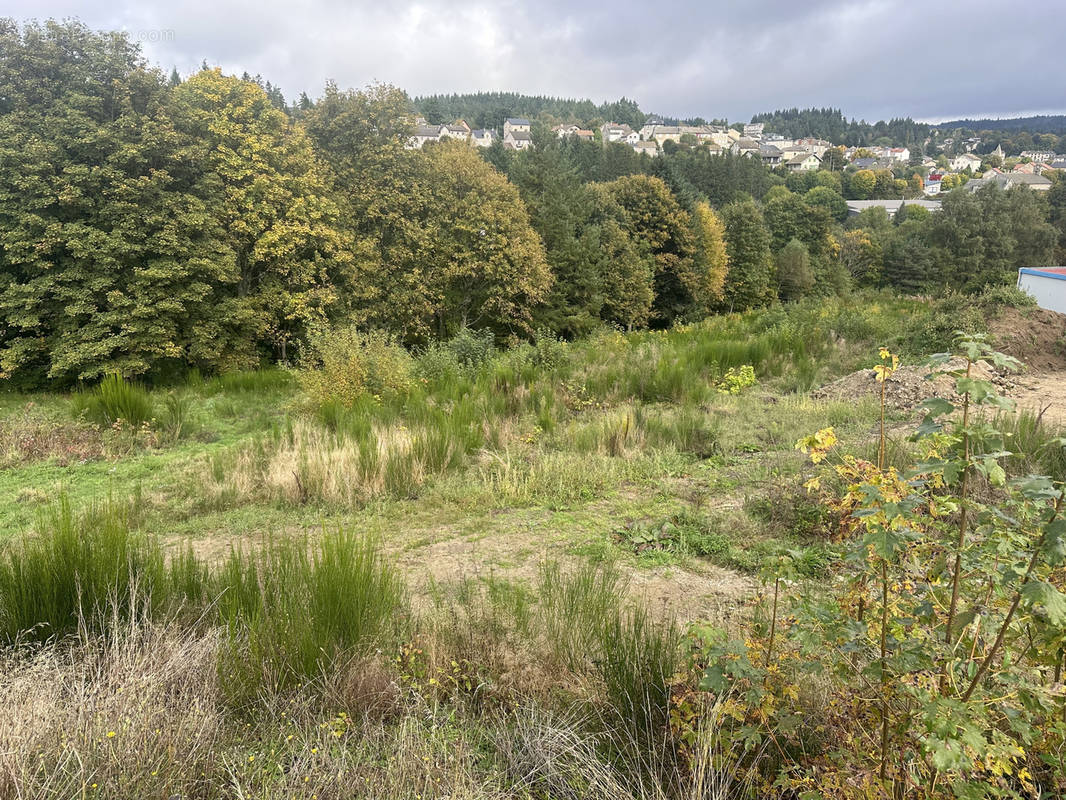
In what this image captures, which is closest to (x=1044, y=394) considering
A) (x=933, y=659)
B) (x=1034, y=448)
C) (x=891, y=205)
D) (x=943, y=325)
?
(x=943, y=325)

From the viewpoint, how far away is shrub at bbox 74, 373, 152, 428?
8.34 m

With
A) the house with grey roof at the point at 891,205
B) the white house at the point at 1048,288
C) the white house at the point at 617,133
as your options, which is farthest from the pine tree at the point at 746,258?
the white house at the point at 617,133

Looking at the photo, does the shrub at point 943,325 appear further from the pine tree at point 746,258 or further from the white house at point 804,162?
the white house at point 804,162

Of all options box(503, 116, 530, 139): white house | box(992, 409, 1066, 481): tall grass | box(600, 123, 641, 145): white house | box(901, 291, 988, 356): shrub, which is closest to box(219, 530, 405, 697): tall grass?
box(992, 409, 1066, 481): tall grass

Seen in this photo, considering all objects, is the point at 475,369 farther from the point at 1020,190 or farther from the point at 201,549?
the point at 1020,190

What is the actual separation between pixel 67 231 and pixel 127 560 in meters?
13.3

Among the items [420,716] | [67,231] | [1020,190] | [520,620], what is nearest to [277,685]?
[420,716]

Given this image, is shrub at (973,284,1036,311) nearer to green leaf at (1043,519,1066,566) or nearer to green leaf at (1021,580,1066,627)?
green leaf at (1043,519,1066,566)

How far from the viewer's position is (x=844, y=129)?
166125mm

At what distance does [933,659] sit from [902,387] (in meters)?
8.05

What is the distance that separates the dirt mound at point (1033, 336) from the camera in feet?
35.9

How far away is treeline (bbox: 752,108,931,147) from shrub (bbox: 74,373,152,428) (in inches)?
7251

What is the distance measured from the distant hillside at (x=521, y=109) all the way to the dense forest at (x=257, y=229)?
99.0 metres

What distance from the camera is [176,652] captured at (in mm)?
2592
